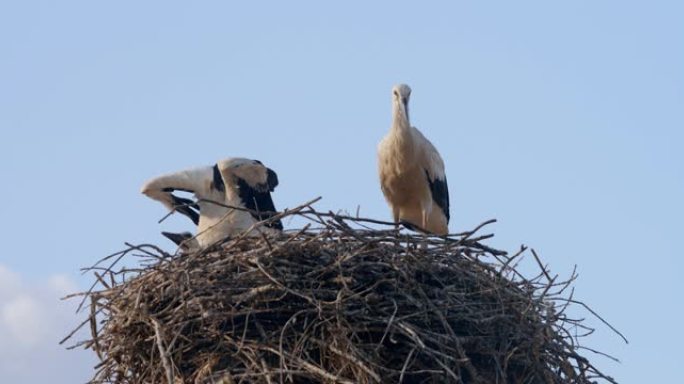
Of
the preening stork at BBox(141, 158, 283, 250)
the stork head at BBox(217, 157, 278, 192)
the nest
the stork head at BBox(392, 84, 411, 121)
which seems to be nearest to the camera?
the nest

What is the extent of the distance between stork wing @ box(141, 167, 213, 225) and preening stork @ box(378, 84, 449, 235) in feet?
5.19

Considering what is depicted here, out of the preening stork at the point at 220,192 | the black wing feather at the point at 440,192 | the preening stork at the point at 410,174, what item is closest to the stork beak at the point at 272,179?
the preening stork at the point at 220,192

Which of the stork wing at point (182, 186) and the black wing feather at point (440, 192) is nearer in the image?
the stork wing at point (182, 186)

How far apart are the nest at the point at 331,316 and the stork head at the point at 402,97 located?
3.24 metres

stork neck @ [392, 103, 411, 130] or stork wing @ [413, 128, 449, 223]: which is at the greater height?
stork neck @ [392, 103, 411, 130]

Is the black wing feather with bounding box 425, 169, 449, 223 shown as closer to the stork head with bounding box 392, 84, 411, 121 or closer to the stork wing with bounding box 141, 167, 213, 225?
the stork head with bounding box 392, 84, 411, 121

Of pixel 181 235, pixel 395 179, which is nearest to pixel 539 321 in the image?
pixel 181 235

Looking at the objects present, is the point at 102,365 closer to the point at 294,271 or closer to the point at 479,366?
the point at 294,271

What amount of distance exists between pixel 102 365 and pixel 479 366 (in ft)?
6.26

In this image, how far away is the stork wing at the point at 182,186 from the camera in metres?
10.9

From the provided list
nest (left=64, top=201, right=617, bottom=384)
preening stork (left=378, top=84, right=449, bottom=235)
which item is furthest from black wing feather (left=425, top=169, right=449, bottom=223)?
nest (left=64, top=201, right=617, bottom=384)

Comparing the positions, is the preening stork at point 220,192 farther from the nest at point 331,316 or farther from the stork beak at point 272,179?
the nest at point 331,316

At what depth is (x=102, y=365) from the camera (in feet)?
27.6

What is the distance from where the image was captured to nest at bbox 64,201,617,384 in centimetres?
797
